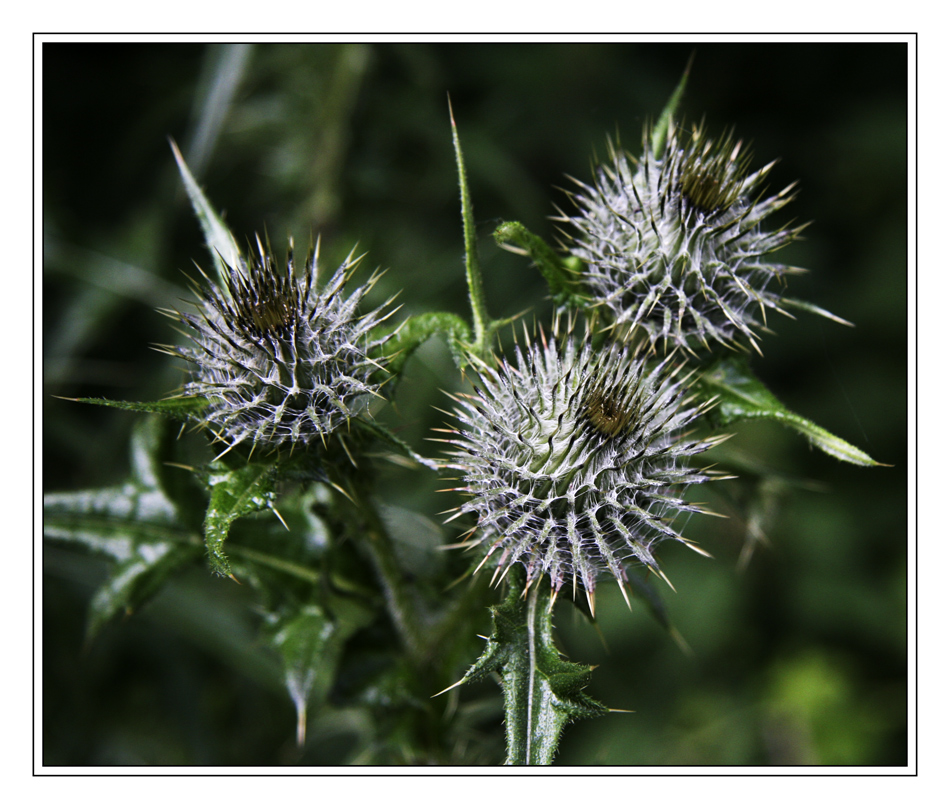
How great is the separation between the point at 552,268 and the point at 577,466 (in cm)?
64

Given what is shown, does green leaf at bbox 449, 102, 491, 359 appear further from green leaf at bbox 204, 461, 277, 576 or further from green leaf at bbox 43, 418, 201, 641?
green leaf at bbox 43, 418, 201, 641

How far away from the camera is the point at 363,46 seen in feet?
15.2

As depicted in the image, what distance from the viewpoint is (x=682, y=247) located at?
93.0 inches

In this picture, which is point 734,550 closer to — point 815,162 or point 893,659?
point 893,659

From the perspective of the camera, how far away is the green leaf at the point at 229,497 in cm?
184

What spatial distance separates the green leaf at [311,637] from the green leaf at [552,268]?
52.1 inches

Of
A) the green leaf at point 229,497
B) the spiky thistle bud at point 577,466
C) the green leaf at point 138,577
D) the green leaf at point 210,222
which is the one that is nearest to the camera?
the green leaf at point 229,497

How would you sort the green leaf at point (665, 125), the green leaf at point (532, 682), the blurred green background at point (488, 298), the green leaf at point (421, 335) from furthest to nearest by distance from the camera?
the blurred green background at point (488, 298) → the green leaf at point (665, 125) → the green leaf at point (421, 335) → the green leaf at point (532, 682)

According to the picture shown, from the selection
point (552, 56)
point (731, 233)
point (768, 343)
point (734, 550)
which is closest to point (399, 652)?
point (731, 233)

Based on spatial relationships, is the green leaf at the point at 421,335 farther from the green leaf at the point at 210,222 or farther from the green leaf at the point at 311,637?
the green leaf at the point at 311,637

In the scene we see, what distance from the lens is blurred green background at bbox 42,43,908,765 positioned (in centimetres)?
419

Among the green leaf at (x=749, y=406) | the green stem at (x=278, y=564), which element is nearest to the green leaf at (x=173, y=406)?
the green stem at (x=278, y=564)

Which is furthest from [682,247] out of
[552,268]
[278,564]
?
[278,564]

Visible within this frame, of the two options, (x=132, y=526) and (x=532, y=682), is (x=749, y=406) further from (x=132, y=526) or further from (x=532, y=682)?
(x=132, y=526)
